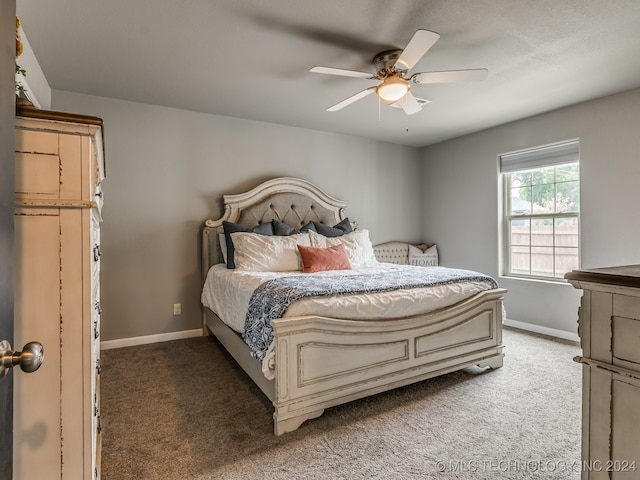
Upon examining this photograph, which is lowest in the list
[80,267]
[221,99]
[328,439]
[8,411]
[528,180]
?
[328,439]

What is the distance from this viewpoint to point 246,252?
3.25 m

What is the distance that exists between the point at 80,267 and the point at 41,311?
0.52 feet

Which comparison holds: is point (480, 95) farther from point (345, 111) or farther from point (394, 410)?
point (394, 410)

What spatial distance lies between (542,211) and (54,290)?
450cm

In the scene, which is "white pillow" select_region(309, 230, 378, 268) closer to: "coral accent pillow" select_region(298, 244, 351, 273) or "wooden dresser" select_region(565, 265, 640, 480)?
"coral accent pillow" select_region(298, 244, 351, 273)

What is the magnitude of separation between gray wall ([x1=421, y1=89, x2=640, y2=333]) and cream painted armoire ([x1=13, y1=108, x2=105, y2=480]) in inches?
162

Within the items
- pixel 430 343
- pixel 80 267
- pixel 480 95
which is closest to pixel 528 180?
pixel 480 95

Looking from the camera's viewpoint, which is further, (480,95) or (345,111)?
(345,111)

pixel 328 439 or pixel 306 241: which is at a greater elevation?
pixel 306 241

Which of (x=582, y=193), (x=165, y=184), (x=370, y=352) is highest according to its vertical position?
(x=165, y=184)

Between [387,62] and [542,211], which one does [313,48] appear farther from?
[542,211]

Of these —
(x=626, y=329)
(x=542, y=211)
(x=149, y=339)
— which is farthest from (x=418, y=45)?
(x=149, y=339)

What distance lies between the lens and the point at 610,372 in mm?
834

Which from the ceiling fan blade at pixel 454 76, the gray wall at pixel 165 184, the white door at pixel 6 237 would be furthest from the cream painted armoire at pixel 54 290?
the gray wall at pixel 165 184
